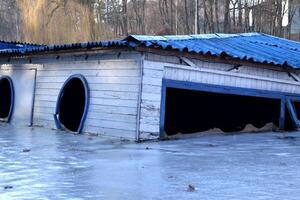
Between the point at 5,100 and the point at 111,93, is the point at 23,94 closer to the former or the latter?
the point at 5,100

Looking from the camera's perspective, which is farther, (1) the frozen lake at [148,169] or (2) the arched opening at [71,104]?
(2) the arched opening at [71,104]

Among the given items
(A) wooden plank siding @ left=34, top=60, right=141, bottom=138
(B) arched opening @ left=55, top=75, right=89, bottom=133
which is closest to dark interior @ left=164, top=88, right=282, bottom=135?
(A) wooden plank siding @ left=34, top=60, right=141, bottom=138

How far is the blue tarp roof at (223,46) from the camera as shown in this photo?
12.3m

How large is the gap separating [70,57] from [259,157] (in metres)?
7.43

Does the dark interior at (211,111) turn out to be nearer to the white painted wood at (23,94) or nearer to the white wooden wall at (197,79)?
the white wooden wall at (197,79)

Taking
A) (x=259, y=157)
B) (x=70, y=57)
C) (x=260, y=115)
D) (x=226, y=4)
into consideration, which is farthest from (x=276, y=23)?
(x=259, y=157)

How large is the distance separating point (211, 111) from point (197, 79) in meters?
2.65

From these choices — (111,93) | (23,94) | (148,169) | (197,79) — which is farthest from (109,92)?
(148,169)

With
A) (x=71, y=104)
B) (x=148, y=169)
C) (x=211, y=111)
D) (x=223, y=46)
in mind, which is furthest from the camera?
(x=71, y=104)

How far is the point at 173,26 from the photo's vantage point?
50312 mm

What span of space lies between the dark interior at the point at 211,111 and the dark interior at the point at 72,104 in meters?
2.68

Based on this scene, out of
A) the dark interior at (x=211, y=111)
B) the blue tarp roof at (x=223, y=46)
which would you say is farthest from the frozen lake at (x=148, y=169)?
the dark interior at (x=211, y=111)

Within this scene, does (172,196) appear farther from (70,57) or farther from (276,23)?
(276,23)

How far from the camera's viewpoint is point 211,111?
1585 centimetres
